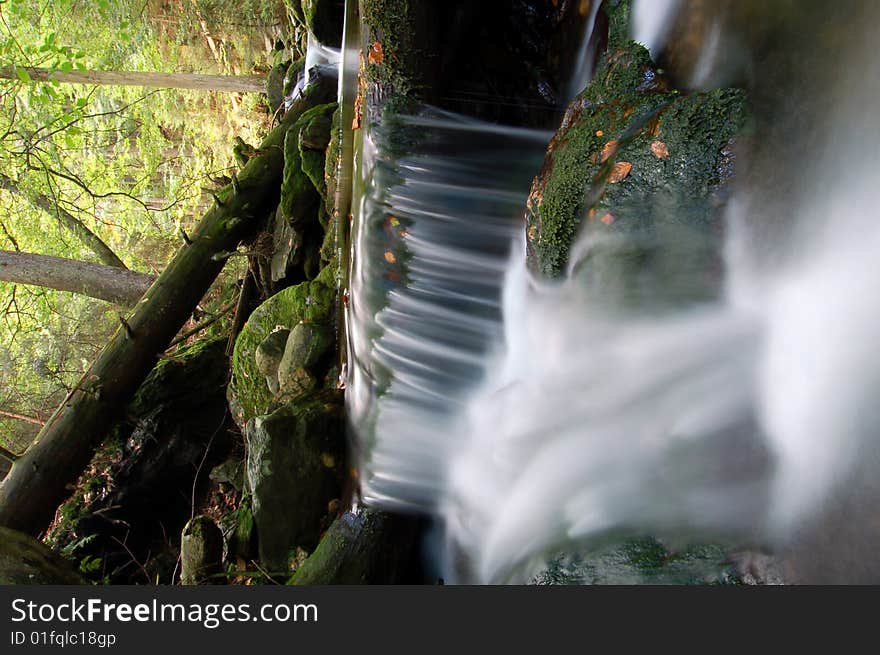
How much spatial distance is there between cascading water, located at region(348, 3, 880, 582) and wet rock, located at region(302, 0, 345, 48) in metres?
2.73

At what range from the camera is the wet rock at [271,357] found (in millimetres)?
4156

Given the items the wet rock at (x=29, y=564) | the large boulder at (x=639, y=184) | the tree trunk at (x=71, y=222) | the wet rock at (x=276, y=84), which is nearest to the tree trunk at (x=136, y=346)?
the wet rock at (x=29, y=564)

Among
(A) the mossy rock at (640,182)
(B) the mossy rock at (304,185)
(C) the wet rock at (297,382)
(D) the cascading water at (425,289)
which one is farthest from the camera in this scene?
(B) the mossy rock at (304,185)

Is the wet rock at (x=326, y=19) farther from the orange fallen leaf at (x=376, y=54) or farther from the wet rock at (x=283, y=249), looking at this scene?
Answer: the orange fallen leaf at (x=376, y=54)

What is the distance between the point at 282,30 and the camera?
712 cm

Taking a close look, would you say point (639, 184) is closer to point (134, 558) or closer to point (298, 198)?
point (298, 198)

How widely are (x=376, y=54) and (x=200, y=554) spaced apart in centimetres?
291

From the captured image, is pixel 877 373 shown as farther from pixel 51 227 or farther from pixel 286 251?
pixel 51 227

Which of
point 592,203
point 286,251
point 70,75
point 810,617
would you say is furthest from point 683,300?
point 70,75

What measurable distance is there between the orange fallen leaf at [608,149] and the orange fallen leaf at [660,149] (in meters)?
0.17

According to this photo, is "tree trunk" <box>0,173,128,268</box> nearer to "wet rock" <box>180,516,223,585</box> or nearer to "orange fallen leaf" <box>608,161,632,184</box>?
"wet rock" <box>180,516,223,585</box>

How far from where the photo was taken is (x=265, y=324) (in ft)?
14.7

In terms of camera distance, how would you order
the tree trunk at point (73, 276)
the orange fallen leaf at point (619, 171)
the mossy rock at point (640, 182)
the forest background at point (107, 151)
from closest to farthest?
1. the mossy rock at point (640, 182)
2. the orange fallen leaf at point (619, 171)
3. the tree trunk at point (73, 276)
4. the forest background at point (107, 151)

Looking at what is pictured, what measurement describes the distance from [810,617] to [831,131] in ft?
5.26
